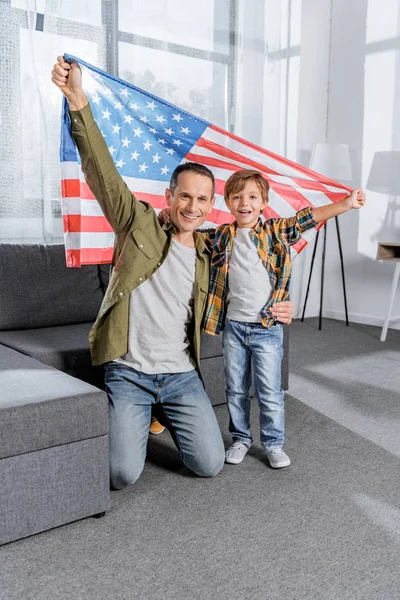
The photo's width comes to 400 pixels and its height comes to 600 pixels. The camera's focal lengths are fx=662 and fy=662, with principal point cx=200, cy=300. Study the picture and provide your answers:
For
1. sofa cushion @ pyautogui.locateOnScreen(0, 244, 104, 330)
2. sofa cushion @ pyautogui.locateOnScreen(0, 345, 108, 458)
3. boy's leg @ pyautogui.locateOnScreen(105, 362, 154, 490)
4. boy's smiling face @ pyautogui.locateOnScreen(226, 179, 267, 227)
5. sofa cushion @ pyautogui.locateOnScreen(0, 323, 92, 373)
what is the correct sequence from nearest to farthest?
sofa cushion @ pyautogui.locateOnScreen(0, 345, 108, 458) < boy's leg @ pyautogui.locateOnScreen(105, 362, 154, 490) < boy's smiling face @ pyautogui.locateOnScreen(226, 179, 267, 227) < sofa cushion @ pyautogui.locateOnScreen(0, 323, 92, 373) < sofa cushion @ pyautogui.locateOnScreen(0, 244, 104, 330)

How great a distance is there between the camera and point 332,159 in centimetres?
528

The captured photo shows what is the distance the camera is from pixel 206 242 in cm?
247

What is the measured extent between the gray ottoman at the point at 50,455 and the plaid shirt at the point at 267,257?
2.04ft

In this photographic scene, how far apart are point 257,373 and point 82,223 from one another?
Answer: 2.83 feet

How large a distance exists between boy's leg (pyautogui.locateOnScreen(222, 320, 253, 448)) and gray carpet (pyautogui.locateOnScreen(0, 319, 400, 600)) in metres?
0.13

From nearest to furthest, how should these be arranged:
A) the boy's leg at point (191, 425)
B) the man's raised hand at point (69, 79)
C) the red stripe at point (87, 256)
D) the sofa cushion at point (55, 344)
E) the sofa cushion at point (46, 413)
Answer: the sofa cushion at point (46, 413)
the man's raised hand at point (69, 79)
the boy's leg at point (191, 425)
the red stripe at point (87, 256)
the sofa cushion at point (55, 344)

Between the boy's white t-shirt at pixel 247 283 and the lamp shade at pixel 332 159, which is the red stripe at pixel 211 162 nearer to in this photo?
the boy's white t-shirt at pixel 247 283

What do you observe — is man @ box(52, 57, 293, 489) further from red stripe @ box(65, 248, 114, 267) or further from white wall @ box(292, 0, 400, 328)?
white wall @ box(292, 0, 400, 328)

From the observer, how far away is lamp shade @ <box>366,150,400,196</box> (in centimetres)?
525

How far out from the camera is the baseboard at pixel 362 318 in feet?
17.5

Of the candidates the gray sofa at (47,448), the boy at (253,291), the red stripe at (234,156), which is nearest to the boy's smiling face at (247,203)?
the boy at (253,291)

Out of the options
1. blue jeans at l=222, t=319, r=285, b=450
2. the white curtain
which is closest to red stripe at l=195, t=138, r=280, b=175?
blue jeans at l=222, t=319, r=285, b=450

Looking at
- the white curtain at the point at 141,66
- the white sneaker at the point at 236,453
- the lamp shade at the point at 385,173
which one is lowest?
the white sneaker at the point at 236,453

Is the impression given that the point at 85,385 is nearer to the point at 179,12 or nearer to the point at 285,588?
the point at 285,588
